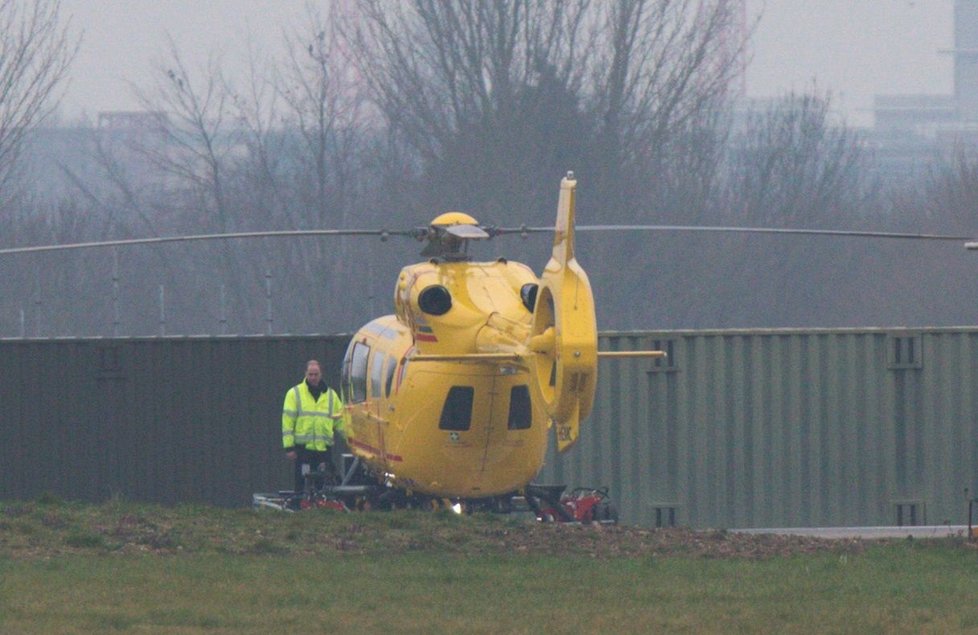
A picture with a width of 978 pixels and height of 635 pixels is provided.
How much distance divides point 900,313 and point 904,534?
23.7 meters

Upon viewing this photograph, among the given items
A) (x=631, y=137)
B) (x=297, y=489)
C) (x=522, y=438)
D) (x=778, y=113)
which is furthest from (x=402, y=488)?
(x=778, y=113)

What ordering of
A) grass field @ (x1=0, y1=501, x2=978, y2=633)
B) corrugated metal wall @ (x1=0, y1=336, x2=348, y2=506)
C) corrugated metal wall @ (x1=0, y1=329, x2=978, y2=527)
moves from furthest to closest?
corrugated metal wall @ (x1=0, y1=336, x2=348, y2=506)
corrugated metal wall @ (x1=0, y1=329, x2=978, y2=527)
grass field @ (x1=0, y1=501, x2=978, y2=633)

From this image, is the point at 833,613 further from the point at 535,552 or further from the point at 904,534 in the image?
the point at 904,534

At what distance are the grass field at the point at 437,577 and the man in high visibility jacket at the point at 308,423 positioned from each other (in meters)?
4.00

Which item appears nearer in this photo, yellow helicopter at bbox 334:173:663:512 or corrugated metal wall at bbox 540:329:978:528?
yellow helicopter at bbox 334:173:663:512

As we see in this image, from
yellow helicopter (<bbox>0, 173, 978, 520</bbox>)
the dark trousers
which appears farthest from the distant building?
yellow helicopter (<bbox>0, 173, 978, 520</bbox>)

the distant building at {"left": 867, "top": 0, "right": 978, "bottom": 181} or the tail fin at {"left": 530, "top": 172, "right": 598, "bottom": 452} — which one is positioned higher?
the distant building at {"left": 867, "top": 0, "right": 978, "bottom": 181}

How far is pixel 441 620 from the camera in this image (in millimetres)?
10188

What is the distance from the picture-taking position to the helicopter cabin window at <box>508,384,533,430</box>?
14.8 meters

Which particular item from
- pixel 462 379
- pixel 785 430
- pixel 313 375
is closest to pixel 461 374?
pixel 462 379

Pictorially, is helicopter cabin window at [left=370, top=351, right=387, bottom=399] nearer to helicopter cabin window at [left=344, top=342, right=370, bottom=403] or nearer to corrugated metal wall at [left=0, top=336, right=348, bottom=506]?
helicopter cabin window at [left=344, top=342, right=370, bottom=403]

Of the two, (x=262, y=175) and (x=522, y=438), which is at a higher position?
(x=262, y=175)

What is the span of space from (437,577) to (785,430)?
8988 mm

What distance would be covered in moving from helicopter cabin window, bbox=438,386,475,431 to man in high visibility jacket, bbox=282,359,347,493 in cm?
355
